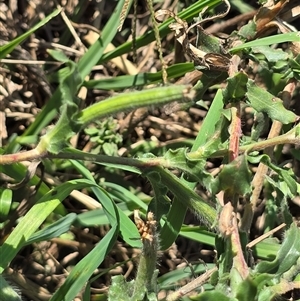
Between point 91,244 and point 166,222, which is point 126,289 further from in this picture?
point 91,244

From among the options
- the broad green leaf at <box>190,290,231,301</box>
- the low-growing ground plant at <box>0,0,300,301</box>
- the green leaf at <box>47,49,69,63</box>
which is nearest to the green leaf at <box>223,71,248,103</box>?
the low-growing ground plant at <box>0,0,300,301</box>

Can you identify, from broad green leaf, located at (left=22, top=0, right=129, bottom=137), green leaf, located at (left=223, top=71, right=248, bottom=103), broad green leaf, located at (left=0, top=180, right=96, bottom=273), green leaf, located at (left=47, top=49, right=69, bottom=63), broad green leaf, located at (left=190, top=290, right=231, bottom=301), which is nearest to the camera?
broad green leaf, located at (left=190, top=290, right=231, bottom=301)

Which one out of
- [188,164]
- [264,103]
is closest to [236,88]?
[264,103]

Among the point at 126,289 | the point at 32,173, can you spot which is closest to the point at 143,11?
the point at 32,173

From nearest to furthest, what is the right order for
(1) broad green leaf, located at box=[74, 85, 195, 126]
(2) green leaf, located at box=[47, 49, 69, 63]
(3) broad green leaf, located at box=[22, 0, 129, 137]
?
1. (1) broad green leaf, located at box=[74, 85, 195, 126]
2. (3) broad green leaf, located at box=[22, 0, 129, 137]
3. (2) green leaf, located at box=[47, 49, 69, 63]

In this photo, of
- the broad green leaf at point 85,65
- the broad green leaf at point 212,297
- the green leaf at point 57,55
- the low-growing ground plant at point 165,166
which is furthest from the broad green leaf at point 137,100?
the green leaf at point 57,55

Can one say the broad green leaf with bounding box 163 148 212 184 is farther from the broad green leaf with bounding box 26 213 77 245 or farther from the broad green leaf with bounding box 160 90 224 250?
→ the broad green leaf with bounding box 26 213 77 245

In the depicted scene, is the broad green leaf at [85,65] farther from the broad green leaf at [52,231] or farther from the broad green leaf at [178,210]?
the broad green leaf at [178,210]

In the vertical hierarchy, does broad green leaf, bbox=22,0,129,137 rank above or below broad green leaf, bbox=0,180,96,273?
above

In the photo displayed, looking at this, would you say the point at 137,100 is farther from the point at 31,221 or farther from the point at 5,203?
the point at 5,203
